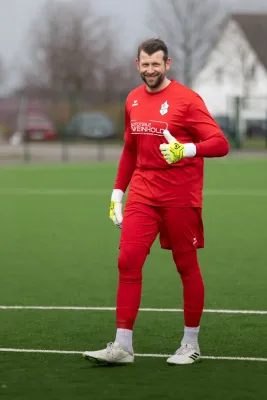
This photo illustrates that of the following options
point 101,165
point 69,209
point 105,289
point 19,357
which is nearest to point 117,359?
point 19,357

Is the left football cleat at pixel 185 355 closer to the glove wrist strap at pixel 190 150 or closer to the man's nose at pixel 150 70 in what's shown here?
the glove wrist strap at pixel 190 150

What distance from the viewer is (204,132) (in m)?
7.83

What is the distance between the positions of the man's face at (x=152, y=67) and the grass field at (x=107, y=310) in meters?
1.87

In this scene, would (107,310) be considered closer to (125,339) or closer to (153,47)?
(125,339)

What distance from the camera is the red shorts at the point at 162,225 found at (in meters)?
7.86

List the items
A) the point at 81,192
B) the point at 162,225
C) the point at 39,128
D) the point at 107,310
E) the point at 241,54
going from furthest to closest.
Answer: the point at 241,54 → the point at 39,128 → the point at 81,192 → the point at 107,310 → the point at 162,225

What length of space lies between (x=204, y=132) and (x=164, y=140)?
268 millimetres

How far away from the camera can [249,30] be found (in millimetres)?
92812

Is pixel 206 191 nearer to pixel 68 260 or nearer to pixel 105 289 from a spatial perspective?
pixel 68 260

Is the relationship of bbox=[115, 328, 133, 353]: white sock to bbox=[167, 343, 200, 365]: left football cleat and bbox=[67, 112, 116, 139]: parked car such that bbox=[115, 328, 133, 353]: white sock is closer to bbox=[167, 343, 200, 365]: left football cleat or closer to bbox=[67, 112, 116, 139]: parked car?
bbox=[167, 343, 200, 365]: left football cleat

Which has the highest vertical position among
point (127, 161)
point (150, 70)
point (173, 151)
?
point (150, 70)

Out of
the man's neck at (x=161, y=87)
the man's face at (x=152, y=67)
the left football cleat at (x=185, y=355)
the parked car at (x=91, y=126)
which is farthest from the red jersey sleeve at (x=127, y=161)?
the parked car at (x=91, y=126)

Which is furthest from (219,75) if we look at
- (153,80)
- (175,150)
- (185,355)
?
(175,150)

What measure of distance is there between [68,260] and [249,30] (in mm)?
80732
